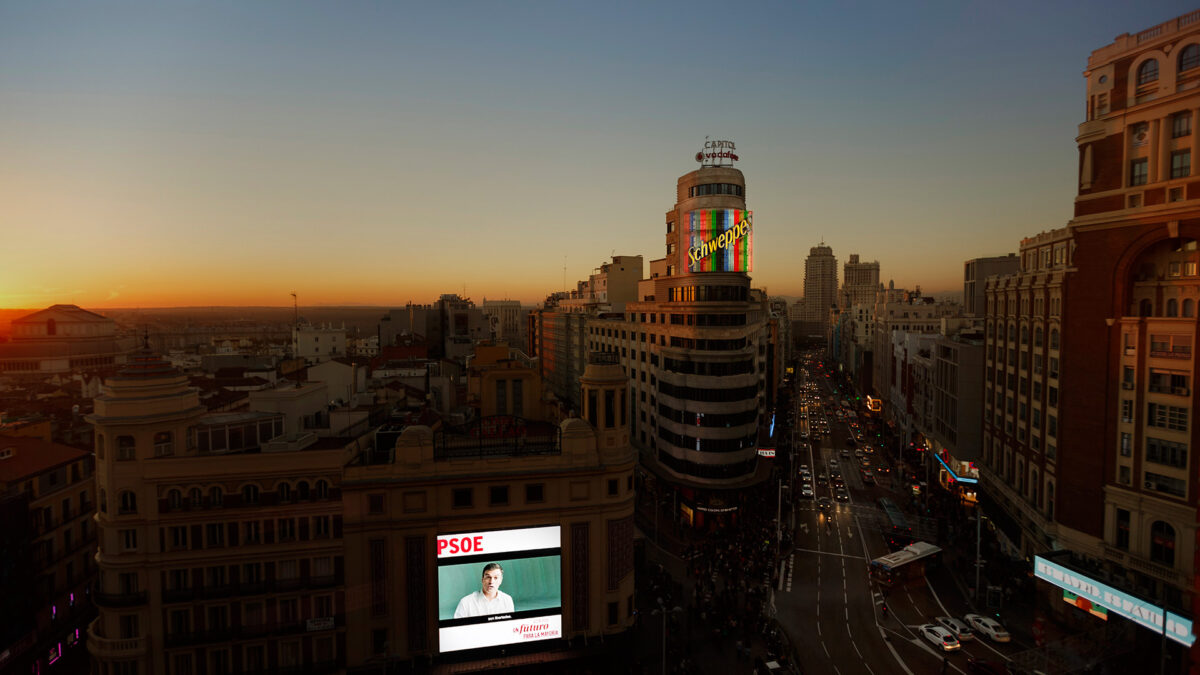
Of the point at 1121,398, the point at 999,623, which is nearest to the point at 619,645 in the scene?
the point at 999,623

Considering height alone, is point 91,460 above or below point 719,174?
below

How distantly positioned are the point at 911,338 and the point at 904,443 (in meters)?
15.3

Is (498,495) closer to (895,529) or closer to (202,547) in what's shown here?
(202,547)

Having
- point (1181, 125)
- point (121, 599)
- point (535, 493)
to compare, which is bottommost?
point (121, 599)

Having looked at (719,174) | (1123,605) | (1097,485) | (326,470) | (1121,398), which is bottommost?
(1123,605)

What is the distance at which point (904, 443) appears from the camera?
84.5 m

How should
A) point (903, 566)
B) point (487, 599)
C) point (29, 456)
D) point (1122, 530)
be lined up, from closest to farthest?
point (487, 599), point (1122, 530), point (29, 456), point (903, 566)

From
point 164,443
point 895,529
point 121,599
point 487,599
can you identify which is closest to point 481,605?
point 487,599

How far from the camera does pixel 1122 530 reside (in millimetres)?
34750

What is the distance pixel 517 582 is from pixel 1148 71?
46701mm

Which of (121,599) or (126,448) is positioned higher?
(126,448)

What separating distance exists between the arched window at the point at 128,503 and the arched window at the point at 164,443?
207 cm

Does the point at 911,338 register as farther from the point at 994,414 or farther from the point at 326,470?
the point at 326,470

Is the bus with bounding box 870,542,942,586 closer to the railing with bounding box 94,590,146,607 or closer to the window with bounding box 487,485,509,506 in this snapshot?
the window with bounding box 487,485,509,506
